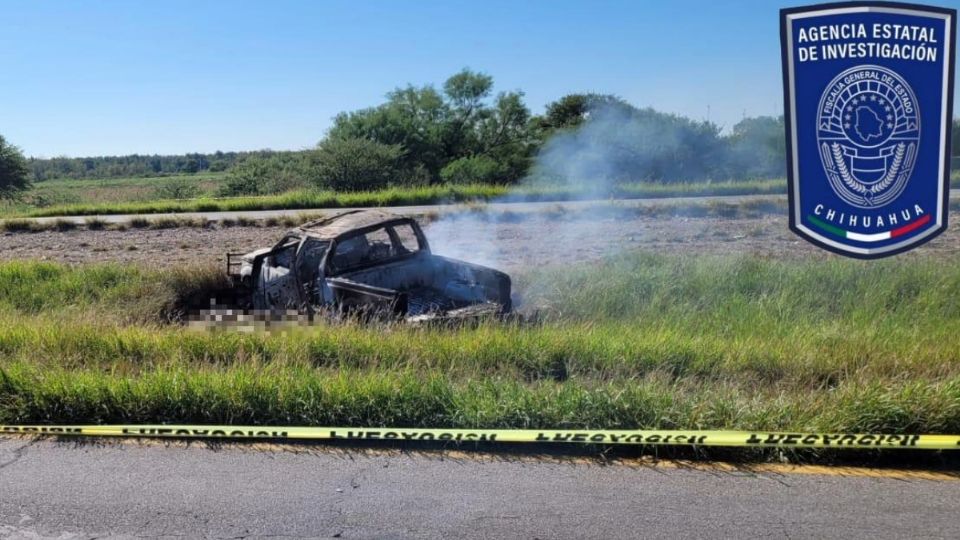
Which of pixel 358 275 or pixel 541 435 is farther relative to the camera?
pixel 358 275

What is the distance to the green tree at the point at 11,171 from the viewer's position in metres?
44.3

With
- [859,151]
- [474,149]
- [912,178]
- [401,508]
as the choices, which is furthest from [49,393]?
[474,149]

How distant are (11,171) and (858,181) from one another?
50199 mm

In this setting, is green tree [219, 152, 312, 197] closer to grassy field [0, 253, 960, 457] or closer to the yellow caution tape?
grassy field [0, 253, 960, 457]

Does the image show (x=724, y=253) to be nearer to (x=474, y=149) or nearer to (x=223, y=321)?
(x=223, y=321)

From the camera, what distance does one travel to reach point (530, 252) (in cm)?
1344

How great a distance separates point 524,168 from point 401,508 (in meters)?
27.2

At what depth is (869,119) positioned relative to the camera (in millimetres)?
6395

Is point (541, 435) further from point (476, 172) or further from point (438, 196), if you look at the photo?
point (476, 172)

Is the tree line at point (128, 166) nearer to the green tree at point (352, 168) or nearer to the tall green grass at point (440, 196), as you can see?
the green tree at point (352, 168)

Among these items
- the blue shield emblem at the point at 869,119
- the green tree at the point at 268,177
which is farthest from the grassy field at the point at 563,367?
the green tree at the point at 268,177

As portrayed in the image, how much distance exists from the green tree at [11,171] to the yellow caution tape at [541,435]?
156 feet

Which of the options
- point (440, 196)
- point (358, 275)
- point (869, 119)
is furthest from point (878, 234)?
point (440, 196)

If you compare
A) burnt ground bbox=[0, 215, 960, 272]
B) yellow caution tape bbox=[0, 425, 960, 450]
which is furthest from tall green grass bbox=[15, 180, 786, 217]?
yellow caution tape bbox=[0, 425, 960, 450]
